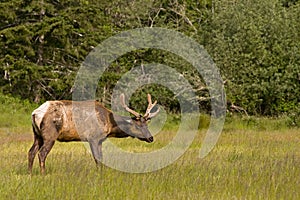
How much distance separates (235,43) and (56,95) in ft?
28.0

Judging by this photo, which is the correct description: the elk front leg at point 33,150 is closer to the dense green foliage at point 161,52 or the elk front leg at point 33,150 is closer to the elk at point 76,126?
the elk at point 76,126

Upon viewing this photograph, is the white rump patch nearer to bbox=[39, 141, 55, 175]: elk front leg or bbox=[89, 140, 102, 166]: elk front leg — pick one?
bbox=[39, 141, 55, 175]: elk front leg

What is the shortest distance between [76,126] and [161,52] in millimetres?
16819

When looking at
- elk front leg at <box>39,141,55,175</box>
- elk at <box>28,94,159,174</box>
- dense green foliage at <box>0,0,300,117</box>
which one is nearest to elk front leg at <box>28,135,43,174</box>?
elk at <box>28,94,159,174</box>

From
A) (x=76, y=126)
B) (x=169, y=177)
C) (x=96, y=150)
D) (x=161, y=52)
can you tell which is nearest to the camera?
(x=169, y=177)

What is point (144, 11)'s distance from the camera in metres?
28.7

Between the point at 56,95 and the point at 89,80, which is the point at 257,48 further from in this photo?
the point at 56,95

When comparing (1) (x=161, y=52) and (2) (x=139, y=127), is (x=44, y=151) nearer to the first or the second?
(2) (x=139, y=127)

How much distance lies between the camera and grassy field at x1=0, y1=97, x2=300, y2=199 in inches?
285

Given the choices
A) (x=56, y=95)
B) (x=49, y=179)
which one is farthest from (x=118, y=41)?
(x=49, y=179)

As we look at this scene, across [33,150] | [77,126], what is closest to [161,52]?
[77,126]

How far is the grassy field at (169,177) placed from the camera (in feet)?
23.7

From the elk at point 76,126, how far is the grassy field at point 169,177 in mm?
384

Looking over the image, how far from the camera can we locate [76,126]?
10828 mm
